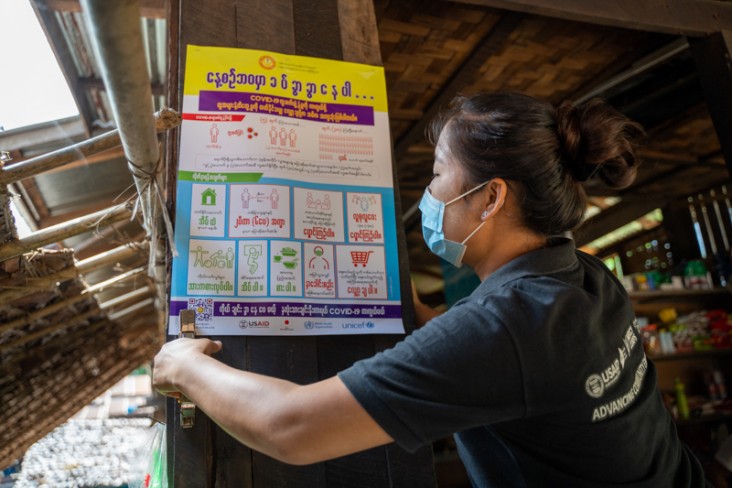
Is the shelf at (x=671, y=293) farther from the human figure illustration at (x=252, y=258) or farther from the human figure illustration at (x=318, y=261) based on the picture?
the human figure illustration at (x=252, y=258)

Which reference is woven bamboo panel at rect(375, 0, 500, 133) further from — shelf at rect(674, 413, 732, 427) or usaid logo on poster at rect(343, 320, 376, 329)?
shelf at rect(674, 413, 732, 427)

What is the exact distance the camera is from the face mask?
1479 millimetres

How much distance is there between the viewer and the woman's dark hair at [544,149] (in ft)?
4.43

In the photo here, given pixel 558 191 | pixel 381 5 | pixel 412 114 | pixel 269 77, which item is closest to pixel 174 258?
pixel 269 77

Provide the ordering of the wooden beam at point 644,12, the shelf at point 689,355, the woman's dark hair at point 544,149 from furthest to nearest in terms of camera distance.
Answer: the shelf at point 689,355 < the wooden beam at point 644,12 < the woman's dark hair at point 544,149

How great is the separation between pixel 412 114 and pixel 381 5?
3.78 ft

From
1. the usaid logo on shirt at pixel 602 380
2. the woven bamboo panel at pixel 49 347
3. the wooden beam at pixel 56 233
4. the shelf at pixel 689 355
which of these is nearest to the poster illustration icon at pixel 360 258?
the usaid logo on shirt at pixel 602 380

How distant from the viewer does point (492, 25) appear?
2.88 m

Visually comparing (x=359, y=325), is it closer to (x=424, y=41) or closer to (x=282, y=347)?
(x=282, y=347)

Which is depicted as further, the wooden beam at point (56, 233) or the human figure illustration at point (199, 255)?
the wooden beam at point (56, 233)

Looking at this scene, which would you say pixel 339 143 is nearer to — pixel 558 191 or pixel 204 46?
pixel 204 46

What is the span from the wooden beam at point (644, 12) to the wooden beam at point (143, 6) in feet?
4.63

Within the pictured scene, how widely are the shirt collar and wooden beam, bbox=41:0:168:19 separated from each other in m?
2.01

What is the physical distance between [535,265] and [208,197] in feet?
2.90
